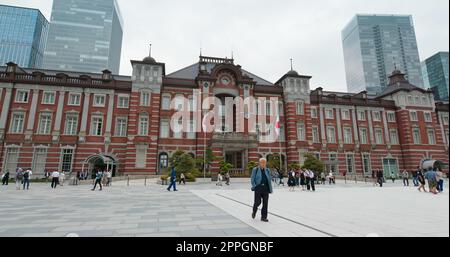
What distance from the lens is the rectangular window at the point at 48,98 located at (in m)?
29.8

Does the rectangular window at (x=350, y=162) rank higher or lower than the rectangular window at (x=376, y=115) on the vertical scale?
lower

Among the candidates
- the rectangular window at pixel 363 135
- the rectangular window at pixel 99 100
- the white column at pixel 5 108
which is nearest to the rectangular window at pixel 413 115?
the rectangular window at pixel 363 135

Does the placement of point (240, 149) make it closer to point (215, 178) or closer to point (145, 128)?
point (215, 178)

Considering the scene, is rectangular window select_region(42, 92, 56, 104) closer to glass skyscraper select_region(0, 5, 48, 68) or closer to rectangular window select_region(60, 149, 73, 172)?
rectangular window select_region(60, 149, 73, 172)

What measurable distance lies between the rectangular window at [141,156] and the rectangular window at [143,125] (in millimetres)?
1714

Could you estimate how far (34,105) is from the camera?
96.1ft

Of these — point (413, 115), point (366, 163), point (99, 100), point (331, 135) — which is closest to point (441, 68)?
point (99, 100)

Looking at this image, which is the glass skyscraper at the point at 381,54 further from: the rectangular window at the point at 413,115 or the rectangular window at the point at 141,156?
the rectangular window at the point at 141,156

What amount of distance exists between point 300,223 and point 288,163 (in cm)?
2879

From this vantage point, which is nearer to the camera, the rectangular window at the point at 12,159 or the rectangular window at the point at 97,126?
the rectangular window at the point at 12,159

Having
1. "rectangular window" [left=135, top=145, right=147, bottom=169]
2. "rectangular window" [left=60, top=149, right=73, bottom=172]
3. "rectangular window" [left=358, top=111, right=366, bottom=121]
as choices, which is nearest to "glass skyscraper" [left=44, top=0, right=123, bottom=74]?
"rectangular window" [left=60, top=149, right=73, bottom=172]

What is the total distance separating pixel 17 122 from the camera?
28703 millimetres


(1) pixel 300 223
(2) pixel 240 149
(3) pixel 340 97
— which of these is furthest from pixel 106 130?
(3) pixel 340 97

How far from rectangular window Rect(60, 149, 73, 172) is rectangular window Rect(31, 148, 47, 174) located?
192 cm
